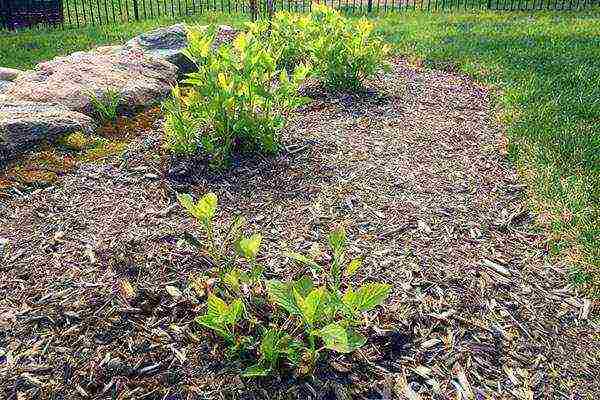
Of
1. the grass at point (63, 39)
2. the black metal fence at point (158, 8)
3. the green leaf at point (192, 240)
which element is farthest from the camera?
the black metal fence at point (158, 8)

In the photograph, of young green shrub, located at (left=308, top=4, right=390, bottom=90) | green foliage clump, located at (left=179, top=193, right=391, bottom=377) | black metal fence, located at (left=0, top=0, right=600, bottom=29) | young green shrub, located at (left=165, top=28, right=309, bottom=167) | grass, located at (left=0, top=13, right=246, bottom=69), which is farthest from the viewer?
black metal fence, located at (left=0, top=0, right=600, bottom=29)

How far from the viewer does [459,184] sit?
4.05 metres

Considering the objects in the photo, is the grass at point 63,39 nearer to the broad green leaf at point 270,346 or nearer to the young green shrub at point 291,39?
the young green shrub at point 291,39

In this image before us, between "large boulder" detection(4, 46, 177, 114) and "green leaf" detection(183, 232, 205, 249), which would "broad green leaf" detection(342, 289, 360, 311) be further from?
"large boulder" detection(4, 46, 177, 114)

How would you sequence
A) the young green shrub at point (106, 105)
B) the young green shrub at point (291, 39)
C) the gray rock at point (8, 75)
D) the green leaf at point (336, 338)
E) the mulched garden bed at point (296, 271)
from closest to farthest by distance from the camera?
the green leaf at point (336, 338) → the mulched garden bed at point (296, 271) → the young green shrub at point (106, 105) → the young green shrub at point (291, 39) → the gray rock at point (8, 75)

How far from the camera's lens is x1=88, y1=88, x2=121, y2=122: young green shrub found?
489 centimetres

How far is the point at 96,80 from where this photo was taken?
5250mm

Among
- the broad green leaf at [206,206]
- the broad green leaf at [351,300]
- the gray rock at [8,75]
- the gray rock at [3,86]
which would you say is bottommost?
the broad green leaf at [351,300]

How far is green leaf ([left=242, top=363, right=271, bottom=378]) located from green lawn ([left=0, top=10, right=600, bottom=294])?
6.21 ft

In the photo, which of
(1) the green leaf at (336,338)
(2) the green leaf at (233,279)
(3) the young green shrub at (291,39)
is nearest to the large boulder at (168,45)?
(3) the young green shrub at (291,39)

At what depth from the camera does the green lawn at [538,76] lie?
377 centimetres

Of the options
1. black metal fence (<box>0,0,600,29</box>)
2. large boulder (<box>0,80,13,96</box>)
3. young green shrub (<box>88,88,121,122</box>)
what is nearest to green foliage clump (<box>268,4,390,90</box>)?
young green shrub (<box>88,88,121,122</box>)

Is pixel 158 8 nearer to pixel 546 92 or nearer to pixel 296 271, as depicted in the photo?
pixel 546 92

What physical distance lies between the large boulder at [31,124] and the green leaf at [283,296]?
2.66 m
